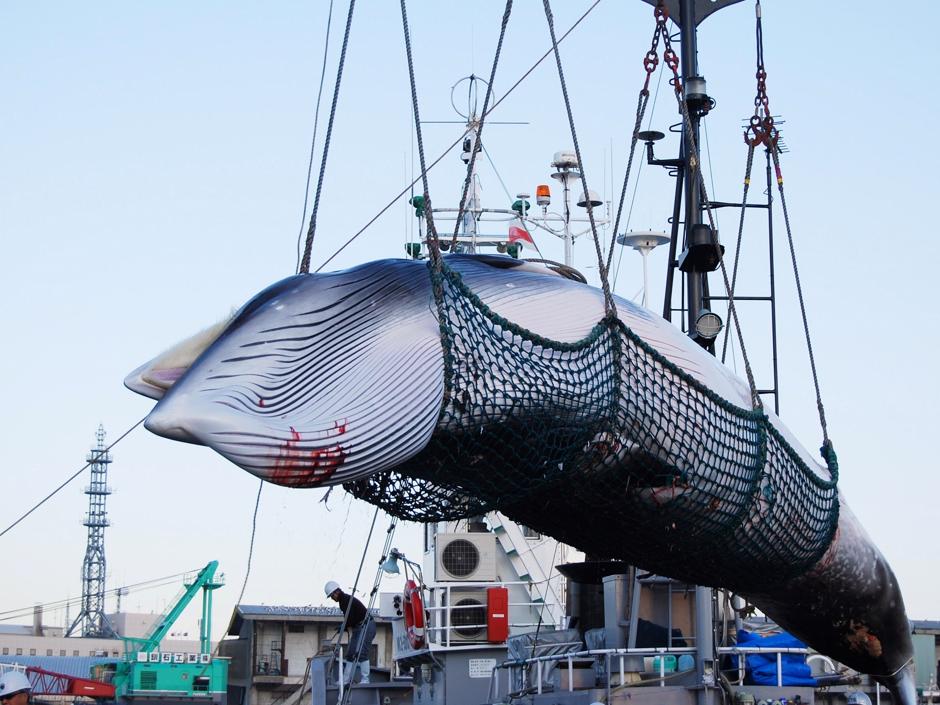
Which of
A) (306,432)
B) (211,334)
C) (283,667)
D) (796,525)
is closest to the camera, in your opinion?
(306,432)

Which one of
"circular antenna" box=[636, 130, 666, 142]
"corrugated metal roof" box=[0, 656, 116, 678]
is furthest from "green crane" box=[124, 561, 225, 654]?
"circular antenna" box=[636, 130, 666, 142]

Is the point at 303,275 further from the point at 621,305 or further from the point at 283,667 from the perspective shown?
the point at 283,667

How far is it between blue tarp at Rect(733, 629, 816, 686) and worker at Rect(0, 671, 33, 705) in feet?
23.3

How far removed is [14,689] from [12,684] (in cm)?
9

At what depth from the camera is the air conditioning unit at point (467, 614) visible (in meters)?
18.9

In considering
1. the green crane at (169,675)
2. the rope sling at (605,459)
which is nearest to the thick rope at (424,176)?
the rope sling at (605,459)

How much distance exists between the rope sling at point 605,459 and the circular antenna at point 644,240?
54.1 feet

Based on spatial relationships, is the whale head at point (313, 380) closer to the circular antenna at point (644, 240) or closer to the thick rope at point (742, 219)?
the thick rope at point (742, 219)

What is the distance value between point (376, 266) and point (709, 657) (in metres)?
7.52

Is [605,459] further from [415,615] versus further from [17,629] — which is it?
[17,629]

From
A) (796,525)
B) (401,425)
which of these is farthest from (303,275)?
(796,525)

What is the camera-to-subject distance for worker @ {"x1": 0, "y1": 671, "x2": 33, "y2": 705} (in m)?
6.56

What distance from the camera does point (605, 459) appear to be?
5629 mm

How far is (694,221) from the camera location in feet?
38.1
